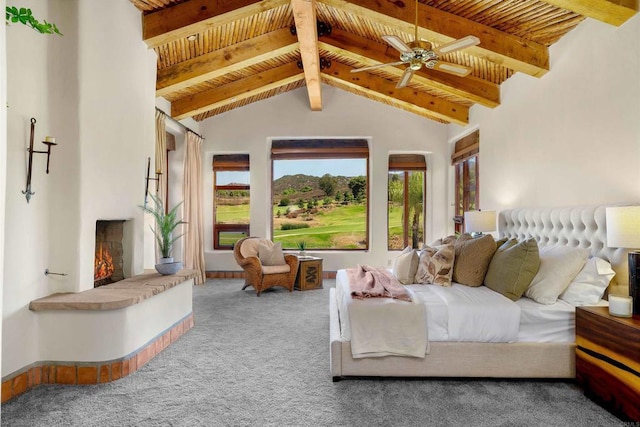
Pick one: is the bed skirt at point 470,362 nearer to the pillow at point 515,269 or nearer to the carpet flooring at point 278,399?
the carpet flooring at point 278,399

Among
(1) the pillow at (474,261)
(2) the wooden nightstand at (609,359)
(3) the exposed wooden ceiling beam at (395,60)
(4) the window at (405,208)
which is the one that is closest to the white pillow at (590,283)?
(2) the wooden nightstand at (609,359)

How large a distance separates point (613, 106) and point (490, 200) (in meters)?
2.30

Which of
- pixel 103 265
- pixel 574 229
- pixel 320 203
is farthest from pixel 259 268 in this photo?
pixel 574 229

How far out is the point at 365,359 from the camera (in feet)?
8.30

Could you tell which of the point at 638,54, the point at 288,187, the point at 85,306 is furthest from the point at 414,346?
the point at 288,187

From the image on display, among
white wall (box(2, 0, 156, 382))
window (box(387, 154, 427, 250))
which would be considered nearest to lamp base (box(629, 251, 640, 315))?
white wall (box(2, 0, 156, 382))

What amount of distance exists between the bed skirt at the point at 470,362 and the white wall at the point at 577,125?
1258 millimetres

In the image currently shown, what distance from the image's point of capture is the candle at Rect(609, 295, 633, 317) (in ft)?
7.07

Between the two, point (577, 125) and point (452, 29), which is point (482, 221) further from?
point (452, 29)

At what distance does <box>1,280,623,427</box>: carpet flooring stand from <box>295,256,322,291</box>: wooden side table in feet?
7.97

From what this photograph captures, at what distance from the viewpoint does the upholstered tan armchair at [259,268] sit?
5.23 meters

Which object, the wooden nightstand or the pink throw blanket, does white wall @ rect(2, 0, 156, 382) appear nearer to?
the pink throw blanket

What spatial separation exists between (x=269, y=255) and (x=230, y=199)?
6.37ft

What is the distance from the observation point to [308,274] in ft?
18.5
